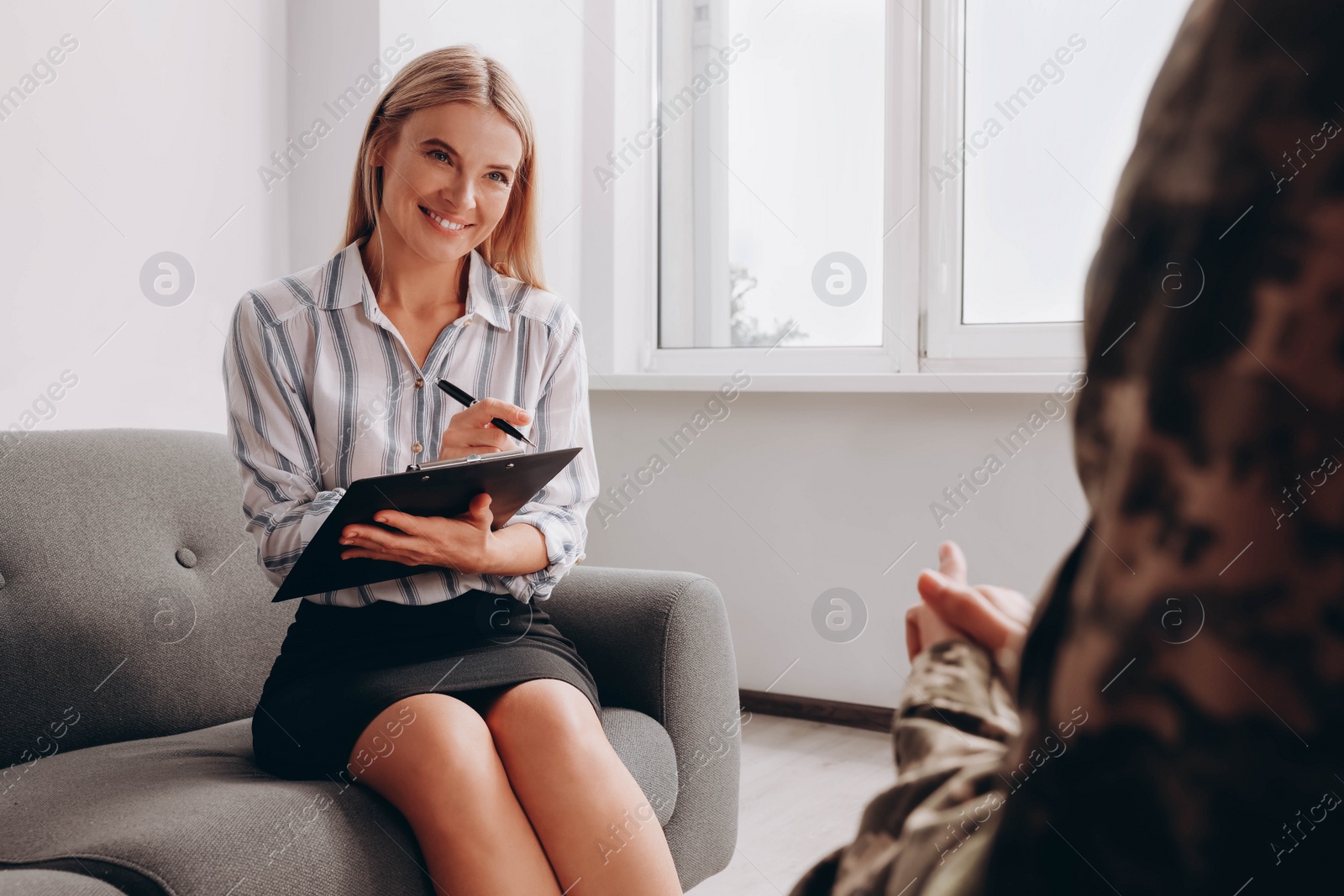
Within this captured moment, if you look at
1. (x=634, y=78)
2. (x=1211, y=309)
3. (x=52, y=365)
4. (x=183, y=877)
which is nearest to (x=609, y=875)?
(x=183, y=877)

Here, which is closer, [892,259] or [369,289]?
[369,289]

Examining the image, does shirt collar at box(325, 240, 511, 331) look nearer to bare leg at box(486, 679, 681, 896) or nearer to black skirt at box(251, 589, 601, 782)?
black skirt at box(251, 589, 601, 782)

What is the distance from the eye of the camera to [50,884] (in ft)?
3.08

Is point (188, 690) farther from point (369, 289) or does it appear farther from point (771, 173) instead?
point (771, 173)

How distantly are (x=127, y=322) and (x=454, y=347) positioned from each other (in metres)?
0.87

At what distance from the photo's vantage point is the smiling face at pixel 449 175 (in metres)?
1.50

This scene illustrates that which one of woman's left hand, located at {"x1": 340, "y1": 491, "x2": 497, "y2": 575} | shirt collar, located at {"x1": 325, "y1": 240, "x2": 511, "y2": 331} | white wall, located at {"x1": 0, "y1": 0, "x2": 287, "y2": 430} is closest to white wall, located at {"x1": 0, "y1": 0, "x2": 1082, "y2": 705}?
white wall, located at {"x1": 0, "y1": 0, "x2": 287, "y2": 430}

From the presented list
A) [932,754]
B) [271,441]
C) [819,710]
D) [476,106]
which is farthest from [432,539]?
[819,710]

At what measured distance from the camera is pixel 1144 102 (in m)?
0.24

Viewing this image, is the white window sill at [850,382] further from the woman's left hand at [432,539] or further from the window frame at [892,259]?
the woman's left hand at [432,539]

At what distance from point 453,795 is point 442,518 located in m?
0.34

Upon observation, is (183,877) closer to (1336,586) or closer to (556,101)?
(1336,586)

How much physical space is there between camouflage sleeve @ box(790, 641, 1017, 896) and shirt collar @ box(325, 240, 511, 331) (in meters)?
1.30

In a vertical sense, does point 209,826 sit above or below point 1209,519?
below
